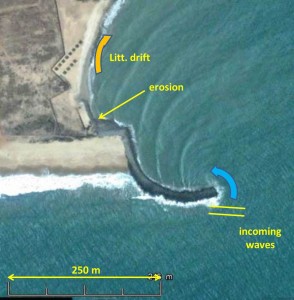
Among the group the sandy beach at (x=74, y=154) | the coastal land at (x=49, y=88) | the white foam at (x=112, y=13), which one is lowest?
the sandy beach at (x=74, y=154)

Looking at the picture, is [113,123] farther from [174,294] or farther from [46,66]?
[174,294]

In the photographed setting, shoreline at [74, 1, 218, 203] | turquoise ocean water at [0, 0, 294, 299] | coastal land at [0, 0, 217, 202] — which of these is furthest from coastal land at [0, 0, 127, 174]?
turquoise ocean water at [0, 0, 294, 299]

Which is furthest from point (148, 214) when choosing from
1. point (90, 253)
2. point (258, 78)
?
point (258, 78)

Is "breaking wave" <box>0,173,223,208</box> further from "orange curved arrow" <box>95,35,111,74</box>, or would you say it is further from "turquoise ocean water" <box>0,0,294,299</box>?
"orange curved arrow" <box>95,35,111,74</box>

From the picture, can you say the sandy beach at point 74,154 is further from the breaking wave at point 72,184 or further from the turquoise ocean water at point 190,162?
the turquoise ocean water at point 190,162

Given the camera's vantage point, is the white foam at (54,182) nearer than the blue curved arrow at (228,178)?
No

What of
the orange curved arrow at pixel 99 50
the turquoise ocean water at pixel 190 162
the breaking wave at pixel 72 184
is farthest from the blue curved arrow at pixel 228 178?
the orange curved arrow at pixel 99 50
